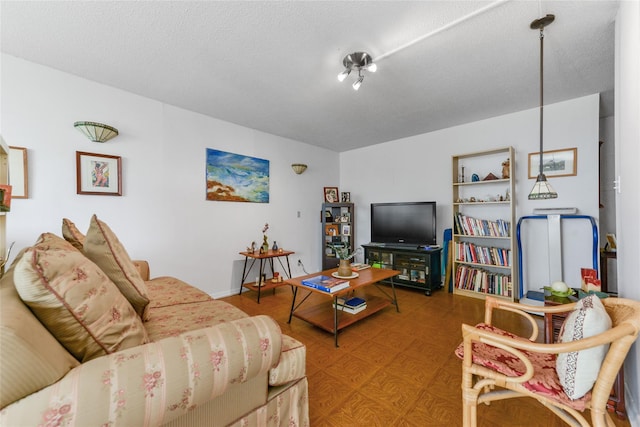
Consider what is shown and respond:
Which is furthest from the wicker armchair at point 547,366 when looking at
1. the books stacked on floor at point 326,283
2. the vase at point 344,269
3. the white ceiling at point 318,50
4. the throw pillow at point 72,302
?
the white ceiling at point 318,50

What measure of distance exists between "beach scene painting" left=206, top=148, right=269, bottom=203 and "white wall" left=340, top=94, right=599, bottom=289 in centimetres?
196

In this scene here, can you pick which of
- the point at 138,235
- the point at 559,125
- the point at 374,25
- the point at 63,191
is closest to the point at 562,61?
the point at 559,125

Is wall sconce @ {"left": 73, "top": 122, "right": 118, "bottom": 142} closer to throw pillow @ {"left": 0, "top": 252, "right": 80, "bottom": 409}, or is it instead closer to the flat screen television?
throw pillow @ {"left": 0, "top": 252, "right": 80, "bottom": 409}

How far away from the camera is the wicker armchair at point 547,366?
91 centimetres

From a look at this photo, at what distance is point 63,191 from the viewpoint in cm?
233

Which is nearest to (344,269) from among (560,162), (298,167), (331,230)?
(331,230)

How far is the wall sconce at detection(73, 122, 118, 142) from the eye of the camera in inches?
91.2

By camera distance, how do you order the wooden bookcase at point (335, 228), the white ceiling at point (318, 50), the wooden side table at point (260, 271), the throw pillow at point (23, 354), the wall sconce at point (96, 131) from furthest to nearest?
the wooden bookcase at point (335, 228) < the wooden side table at point (260, 271) < the wall sconce at point (96, 131) < the white ceiling at point (318, 50) < the throw pillow at point (23, 354)

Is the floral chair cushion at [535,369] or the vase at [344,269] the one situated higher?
the vase at [344,269]

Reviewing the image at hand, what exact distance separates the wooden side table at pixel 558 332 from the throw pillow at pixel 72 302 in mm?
2262

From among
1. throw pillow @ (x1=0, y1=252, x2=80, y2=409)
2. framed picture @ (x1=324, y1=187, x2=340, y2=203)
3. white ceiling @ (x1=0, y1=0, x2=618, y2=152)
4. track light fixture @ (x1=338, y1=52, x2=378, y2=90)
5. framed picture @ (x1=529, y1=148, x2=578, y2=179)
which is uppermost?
white ceiling @ (x1=0, y1=0, x2=618, y2=152)

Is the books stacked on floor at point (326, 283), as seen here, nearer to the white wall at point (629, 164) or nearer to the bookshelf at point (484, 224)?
the white wall at point (629, 164)

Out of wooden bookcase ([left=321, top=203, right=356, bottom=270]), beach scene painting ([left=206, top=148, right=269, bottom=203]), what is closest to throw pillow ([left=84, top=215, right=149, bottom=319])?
beach scene painting ([left=206, top=148, right=269, bottom=203])

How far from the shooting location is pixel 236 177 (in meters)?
3.58
